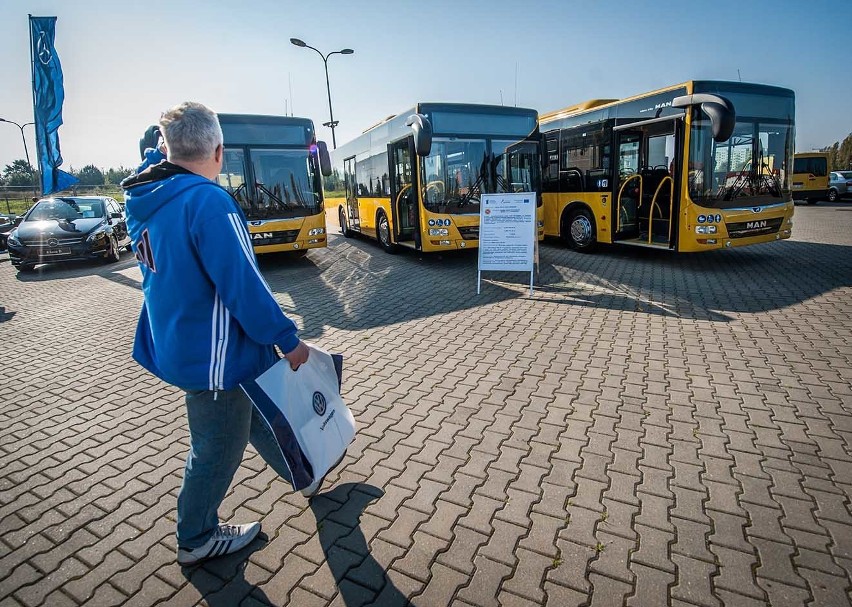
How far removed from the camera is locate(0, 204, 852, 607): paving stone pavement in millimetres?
2254

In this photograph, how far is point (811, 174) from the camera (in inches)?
877

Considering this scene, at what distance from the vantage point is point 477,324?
6.23 m

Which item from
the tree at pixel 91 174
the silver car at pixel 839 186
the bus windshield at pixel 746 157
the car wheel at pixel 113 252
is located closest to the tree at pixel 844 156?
the silver car at pixel 839 186

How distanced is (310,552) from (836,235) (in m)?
15.5

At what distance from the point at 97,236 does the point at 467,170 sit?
10.1 meters

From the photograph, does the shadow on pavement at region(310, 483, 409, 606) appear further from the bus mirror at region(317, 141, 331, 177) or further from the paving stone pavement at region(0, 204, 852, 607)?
the bus mirror at region(317, 141, 331, 177)

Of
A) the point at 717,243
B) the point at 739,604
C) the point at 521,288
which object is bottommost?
the point at 739,604

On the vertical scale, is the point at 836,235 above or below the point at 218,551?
above

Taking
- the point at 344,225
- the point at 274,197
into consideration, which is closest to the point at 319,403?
the point at 274,197

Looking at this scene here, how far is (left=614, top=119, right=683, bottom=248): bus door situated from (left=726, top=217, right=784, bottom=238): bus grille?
37.6 inches

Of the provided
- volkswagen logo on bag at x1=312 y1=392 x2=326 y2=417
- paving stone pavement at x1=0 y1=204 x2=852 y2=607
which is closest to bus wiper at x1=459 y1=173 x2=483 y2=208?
paving stone pavement at x1=0 y1=204 x2=852 y2=607

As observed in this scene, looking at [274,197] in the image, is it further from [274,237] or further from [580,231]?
[580,231]

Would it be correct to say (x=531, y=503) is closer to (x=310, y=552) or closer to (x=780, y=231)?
(x=310, y=552)

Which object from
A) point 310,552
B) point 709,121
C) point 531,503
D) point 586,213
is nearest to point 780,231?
point 709,121
